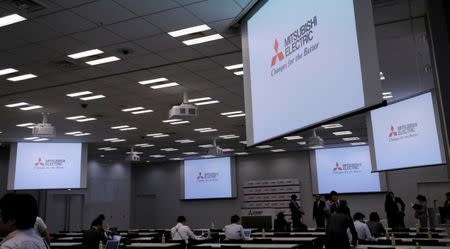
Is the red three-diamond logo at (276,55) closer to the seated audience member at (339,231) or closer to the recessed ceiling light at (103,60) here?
the seated audience member at (339,231)

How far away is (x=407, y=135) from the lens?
19.3ft

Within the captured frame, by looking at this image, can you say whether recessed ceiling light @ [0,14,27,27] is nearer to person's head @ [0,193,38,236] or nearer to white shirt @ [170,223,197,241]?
person's head @ [0,193,38,236]

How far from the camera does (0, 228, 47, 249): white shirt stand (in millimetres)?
1850

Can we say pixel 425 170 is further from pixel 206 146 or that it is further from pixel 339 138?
pixel 206 146

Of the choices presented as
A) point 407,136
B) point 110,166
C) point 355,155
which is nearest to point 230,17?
point 407,136

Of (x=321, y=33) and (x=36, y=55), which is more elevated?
(x=36, y=55)

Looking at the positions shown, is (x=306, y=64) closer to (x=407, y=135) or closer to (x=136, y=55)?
(x=407, y=135)

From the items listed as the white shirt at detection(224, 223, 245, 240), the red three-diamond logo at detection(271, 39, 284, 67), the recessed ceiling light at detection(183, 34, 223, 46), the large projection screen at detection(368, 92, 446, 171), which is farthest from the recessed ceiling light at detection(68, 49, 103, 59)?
the large projection screen at detection(368, 92, 446, 171)

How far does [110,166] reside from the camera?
23.1 meters

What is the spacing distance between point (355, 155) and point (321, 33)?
17.1m

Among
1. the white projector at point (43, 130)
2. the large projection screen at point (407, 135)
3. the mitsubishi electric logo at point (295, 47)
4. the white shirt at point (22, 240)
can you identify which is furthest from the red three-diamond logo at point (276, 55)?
the white projector at point (43, 130)

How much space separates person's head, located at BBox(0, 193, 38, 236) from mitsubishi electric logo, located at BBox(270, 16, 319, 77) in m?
2.32

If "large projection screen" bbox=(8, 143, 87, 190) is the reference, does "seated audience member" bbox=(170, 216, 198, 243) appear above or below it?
below

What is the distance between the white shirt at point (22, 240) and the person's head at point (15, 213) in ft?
0.10
